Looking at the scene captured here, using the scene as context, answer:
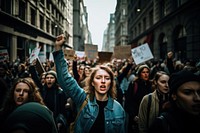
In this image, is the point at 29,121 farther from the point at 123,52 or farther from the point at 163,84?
the point at 123,52

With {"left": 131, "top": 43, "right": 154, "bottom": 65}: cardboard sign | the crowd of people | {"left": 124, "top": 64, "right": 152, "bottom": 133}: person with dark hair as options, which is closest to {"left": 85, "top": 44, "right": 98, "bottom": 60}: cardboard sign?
{"left": 131, "top": 43, "right": 154, "bottom": 65}: cardboard sign

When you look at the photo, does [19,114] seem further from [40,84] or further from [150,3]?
[150,3]

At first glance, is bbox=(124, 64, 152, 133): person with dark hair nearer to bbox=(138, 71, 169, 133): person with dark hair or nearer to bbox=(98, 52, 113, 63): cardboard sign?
bbox=(138, 71, 169, 133): person with dark hair

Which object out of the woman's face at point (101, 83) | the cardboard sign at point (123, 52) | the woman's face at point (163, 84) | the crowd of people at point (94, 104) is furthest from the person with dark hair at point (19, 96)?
the cardboard sign at point (123, 52)

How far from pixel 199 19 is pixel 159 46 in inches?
368

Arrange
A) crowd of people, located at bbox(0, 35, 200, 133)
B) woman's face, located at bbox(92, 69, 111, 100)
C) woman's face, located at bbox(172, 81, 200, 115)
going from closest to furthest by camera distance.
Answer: crowd of people, located at bbox(0, 35, 200, 133) < woman's face, located at bbox(172, 81, 200, 115) < woman's face, located at bbox(92, 69, 111, 100)

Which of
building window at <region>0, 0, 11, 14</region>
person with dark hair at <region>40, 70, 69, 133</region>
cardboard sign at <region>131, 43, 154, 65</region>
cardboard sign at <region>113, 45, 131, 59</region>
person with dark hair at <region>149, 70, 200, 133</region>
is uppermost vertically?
building window at <region>0, 0, 11, 14</region>

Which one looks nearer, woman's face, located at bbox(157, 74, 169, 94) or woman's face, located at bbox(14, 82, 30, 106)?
woman's face, located at bbox(14, 82, 30, 106)

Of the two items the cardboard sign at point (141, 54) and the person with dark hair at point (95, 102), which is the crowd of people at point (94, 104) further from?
the cardboard sign at point (141, 54)

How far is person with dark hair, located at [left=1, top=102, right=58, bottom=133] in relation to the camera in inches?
42.8

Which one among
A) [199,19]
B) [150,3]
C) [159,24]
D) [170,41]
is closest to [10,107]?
[199,19]

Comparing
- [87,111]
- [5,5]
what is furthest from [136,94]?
[5,5]

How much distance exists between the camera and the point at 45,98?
4.07m

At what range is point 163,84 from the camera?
3.27 meters
